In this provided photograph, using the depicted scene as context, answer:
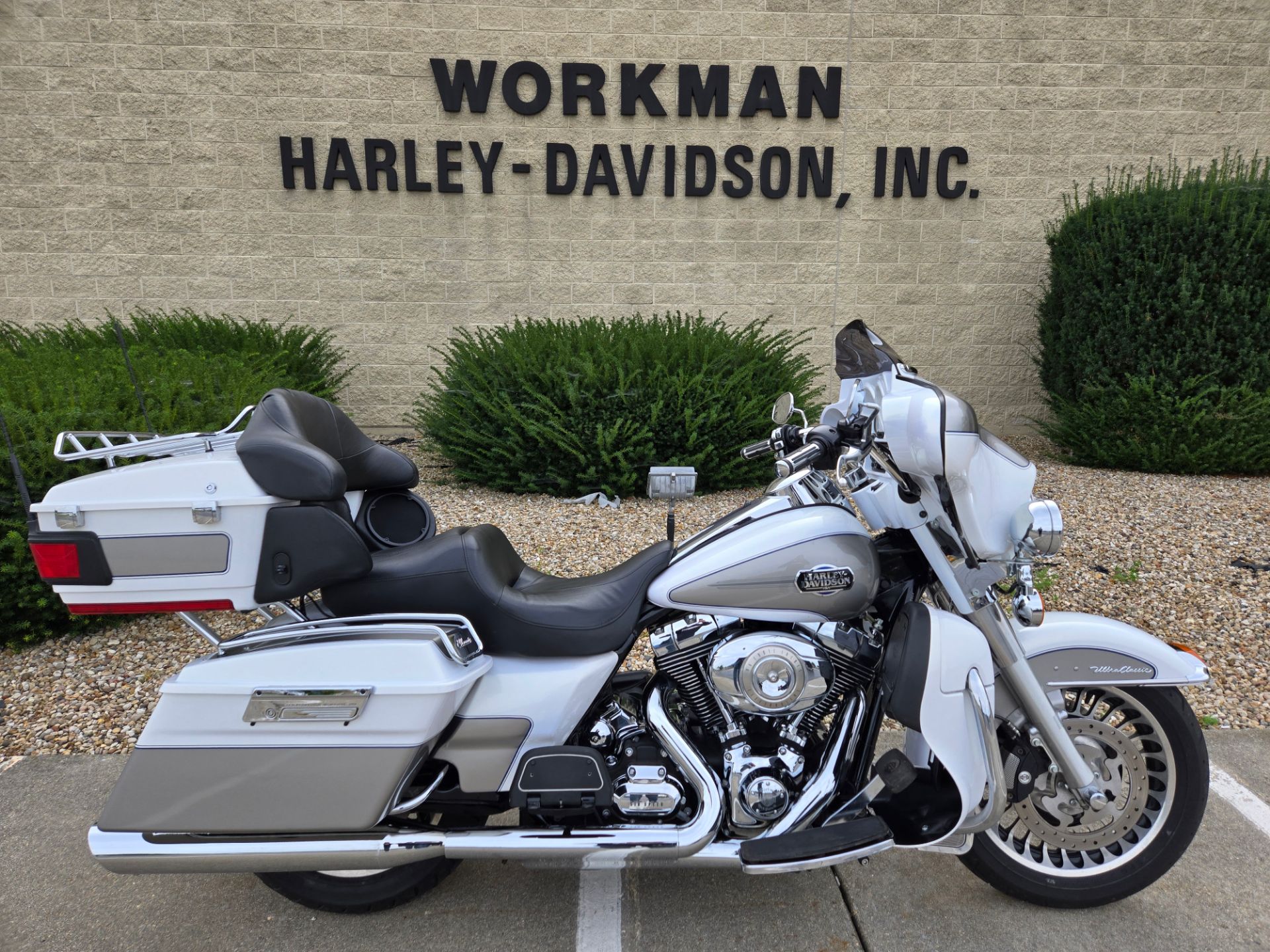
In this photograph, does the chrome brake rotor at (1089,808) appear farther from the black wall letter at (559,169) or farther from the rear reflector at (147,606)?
the black wall letter at (559,169)

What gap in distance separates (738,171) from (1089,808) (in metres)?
6.48

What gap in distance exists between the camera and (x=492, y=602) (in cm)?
200

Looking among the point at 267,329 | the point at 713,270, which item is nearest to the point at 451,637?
the point at 267,329

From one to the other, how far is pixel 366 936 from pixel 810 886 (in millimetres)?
1249

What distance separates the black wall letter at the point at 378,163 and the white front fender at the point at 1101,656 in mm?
6933

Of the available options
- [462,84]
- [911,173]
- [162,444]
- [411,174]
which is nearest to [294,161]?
[411,174]

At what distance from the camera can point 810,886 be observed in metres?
2.31

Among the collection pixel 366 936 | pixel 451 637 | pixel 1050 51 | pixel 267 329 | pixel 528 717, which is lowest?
pixel 366 936

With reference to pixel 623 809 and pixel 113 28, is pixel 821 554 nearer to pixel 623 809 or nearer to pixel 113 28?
pixel 623 809

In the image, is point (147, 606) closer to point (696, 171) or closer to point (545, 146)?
point (545, 146)

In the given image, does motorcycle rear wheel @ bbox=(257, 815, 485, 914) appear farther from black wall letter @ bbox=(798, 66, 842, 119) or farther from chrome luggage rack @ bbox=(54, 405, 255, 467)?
black wall letter @ bbox=(798, 66, 842, 119)

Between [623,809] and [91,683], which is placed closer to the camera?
[623,809]

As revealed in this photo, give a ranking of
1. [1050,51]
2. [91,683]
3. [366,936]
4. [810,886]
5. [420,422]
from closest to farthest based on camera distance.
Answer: [366,936], [810,886], [91,683], [420,422], [1050,51]

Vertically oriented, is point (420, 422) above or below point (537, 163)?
below
